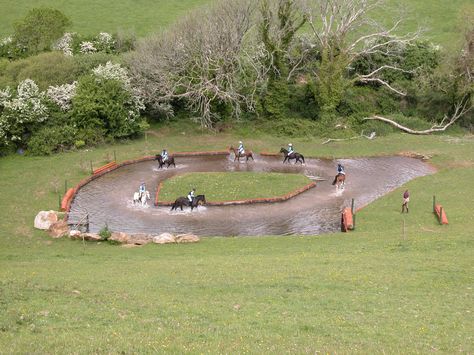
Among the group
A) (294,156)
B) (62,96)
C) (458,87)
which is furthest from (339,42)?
(62,96)

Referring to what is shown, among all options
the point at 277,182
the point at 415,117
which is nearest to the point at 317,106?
the point at 415,117

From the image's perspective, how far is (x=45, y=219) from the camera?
119ft

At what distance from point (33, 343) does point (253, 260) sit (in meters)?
13.7

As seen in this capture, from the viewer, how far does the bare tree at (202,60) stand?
181 ft

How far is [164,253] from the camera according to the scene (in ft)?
102

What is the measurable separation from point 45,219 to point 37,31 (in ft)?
125

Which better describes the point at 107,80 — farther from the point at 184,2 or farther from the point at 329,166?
the point at 184,2

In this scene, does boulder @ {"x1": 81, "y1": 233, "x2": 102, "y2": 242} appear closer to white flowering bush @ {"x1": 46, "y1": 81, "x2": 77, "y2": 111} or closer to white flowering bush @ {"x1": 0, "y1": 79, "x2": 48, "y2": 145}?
white flowering bush @ {"x1": 0, "y1": 79, "x2": 48, "y2": 145}

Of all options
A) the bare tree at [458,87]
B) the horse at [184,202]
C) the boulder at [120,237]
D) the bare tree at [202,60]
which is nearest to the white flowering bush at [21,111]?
the bare tree at [202,60]

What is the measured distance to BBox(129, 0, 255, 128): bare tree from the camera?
5509 centimetres

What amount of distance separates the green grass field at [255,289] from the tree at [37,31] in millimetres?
31292

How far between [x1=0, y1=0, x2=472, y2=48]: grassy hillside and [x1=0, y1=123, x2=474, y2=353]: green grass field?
149ft

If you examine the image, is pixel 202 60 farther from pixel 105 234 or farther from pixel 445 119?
pixel 105 234

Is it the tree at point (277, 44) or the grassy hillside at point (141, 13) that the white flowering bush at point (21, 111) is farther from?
the grassy hillside at point (141, 13)
